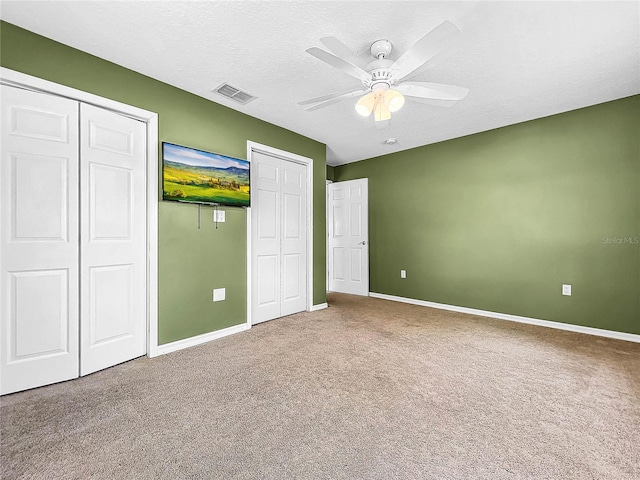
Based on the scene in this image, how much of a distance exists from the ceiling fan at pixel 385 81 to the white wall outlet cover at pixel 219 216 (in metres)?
1.46

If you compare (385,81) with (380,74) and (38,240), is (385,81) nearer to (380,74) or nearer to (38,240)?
(380,74)

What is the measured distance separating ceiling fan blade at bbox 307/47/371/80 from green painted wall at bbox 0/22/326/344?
66.6 inches

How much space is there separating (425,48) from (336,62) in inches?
20.7

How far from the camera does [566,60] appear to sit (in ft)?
7.61

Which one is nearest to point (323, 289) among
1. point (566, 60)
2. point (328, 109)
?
point (328, 109)

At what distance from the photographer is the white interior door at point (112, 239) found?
88.7 inches

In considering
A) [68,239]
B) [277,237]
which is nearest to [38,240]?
[68,239]

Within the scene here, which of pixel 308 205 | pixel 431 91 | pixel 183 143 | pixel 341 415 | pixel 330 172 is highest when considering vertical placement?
pixel 330 172

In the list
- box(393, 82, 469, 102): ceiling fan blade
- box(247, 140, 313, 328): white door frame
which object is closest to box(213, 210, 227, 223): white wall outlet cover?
box(247, 140, 313, 328): white door frame

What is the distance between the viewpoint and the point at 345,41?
2084 millimetres

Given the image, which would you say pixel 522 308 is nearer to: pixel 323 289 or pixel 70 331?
pixel 323 289

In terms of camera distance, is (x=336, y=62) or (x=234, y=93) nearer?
(x=336, y=62)

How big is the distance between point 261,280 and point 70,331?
184 centimetres

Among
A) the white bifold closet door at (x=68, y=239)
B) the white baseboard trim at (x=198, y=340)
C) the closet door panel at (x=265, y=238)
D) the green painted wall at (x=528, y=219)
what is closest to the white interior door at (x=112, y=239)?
the white bifold closet door at (x=68, y=239)
